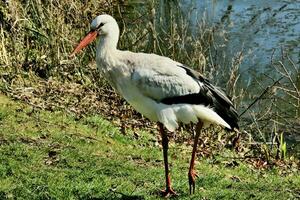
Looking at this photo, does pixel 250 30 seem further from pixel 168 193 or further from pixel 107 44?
pixel 168 193

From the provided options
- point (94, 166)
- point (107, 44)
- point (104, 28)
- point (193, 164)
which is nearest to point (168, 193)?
point (193, 164)

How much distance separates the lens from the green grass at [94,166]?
6.92 meters

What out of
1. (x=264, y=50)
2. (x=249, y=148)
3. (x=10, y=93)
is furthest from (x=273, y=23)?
(x=10, y=93)

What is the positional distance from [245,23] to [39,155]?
33.3 ft

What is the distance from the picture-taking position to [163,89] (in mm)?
6746

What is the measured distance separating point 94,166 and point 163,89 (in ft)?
5.63

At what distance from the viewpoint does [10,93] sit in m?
10.7

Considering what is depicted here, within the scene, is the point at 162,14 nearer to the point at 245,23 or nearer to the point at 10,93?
the point at 245,23

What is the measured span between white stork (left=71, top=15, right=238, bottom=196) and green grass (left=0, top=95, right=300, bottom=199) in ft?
2.17

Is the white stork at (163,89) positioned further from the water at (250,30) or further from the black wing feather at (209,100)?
the water at (250,30)

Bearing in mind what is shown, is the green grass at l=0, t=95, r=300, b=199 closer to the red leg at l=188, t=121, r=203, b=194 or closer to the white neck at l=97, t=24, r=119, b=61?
the red leg at l=188, t=121, r=203, b=194

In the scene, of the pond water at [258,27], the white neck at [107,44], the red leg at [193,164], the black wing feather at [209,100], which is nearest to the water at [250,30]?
the pond water at [258,27]

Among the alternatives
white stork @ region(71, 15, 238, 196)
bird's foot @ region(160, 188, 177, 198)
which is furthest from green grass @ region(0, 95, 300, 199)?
white stork @ region(71, 15, 238, 196)

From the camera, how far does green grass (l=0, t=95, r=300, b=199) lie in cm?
692
